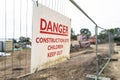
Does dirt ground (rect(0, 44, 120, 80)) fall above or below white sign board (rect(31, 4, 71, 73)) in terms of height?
below

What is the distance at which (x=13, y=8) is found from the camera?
255cm

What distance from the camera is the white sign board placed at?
2.24 meters

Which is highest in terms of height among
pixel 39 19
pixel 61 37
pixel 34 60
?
pixel 39 19

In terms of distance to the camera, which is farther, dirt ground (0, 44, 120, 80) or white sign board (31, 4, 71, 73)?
dirt ground (0, 44, 120, 80)

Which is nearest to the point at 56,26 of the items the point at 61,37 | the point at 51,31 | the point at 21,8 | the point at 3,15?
the point at 51,31

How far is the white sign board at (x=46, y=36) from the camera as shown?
7.36 feet

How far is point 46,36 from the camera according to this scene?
8.03ft

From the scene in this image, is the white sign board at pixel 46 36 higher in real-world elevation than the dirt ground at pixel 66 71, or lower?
higher

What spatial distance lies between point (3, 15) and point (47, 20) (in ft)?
2.26

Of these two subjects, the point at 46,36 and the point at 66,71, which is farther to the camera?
the point at 66,71

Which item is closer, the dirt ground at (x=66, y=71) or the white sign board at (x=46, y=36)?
the white sign board at (x=46, y=36)

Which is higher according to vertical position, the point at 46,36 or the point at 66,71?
the point at 46,36

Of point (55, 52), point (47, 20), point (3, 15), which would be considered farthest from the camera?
point (55, 52)

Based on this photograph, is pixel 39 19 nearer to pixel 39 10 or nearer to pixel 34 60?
pixel 39 10
